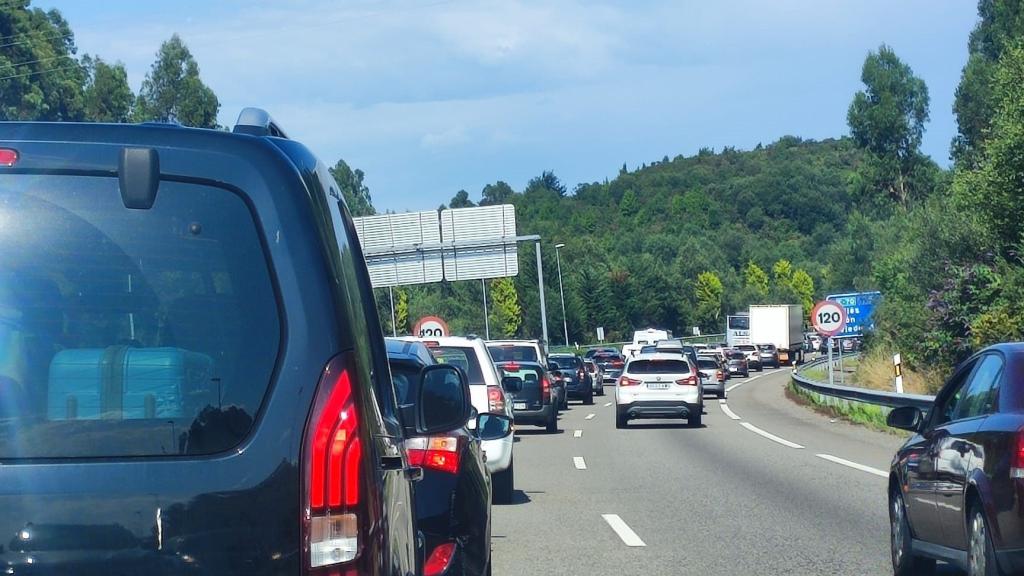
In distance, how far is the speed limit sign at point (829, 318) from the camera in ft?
120

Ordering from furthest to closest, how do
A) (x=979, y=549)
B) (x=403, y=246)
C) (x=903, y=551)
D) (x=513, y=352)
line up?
(x=403, y=246), (x=513, y=352), (x=903, y=551), (x=979, y=549)

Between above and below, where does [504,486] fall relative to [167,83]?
below

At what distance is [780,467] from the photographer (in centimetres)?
1883

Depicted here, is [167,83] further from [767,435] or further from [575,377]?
[767,435]

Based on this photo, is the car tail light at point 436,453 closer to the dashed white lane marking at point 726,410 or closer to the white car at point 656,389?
the white car at point 656,389

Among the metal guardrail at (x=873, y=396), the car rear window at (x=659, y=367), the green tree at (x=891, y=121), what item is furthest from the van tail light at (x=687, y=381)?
the green tree at (x=891, y=121)

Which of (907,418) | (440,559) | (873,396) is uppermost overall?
(907,418)

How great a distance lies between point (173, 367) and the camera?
3.23 meters

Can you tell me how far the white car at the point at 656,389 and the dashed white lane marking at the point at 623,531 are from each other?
15.9 m

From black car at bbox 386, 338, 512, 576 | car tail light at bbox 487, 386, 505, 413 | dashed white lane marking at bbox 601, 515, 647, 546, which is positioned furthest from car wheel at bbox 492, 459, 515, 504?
black car at bbox 386, 338, 512, 576

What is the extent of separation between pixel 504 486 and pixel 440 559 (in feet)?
23.3

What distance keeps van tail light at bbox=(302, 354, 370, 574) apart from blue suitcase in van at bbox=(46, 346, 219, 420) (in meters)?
0.26

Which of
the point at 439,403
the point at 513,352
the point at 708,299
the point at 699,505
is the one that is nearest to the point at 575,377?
the point at 513,352

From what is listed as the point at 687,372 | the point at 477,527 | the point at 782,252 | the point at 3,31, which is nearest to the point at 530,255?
the point at 3,31
